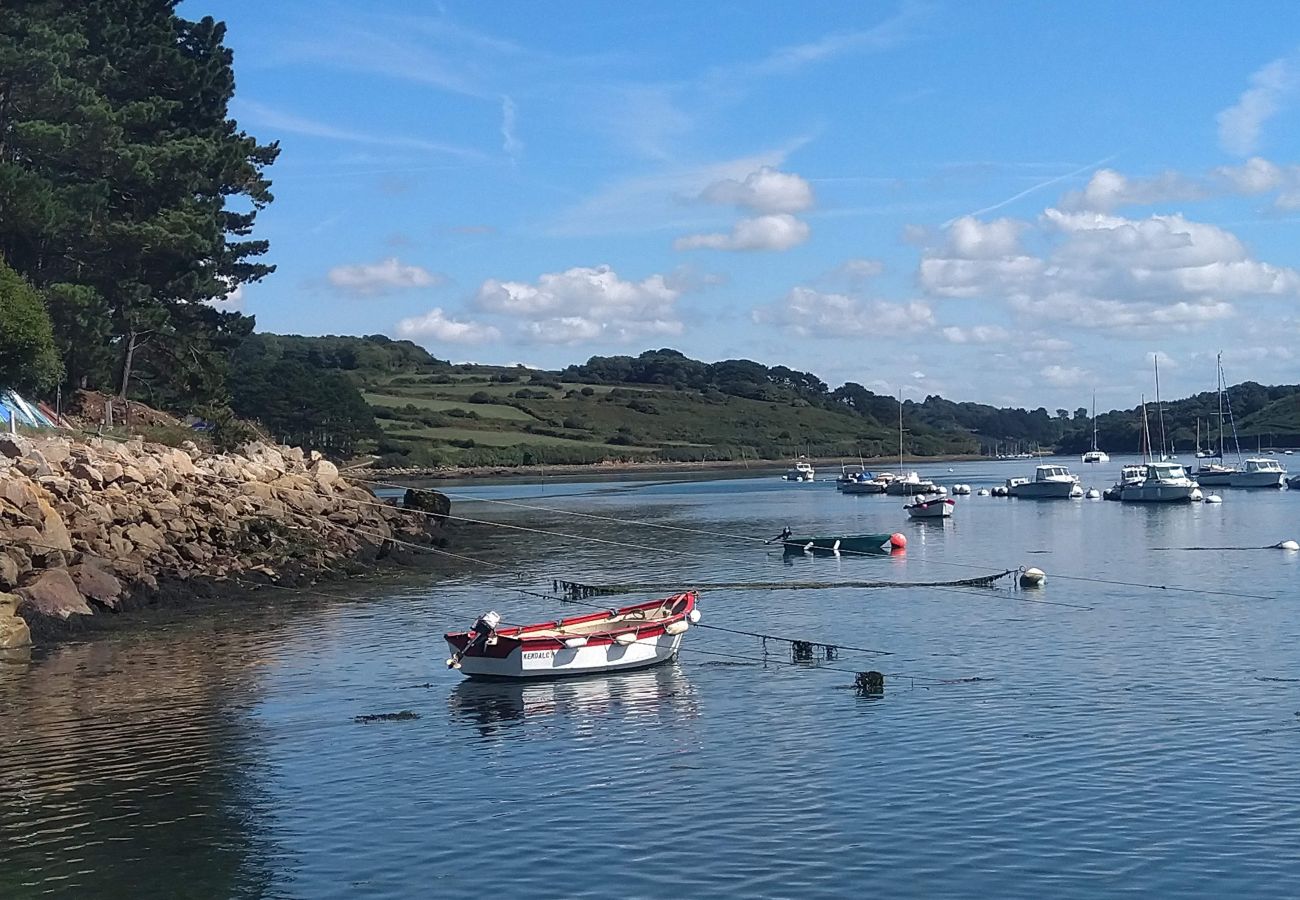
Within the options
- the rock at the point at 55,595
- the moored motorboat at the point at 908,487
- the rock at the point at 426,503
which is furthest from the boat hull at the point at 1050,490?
the rock at the point at 55,595

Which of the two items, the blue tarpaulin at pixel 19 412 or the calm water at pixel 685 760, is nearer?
the calm water at pixel 685 760

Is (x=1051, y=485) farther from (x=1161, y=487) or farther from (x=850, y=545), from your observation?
(x=850, y=545)

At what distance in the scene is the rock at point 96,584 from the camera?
43125 mm

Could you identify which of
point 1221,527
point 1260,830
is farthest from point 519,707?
point 1221,527

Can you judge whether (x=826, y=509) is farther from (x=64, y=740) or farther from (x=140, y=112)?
(x=64, y=740)

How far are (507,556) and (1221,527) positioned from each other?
43.5 m

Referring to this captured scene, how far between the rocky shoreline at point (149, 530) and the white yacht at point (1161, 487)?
66753 mm

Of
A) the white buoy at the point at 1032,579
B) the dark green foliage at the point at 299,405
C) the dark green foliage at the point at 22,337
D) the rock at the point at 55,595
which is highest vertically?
the dark green foliage at the point at 299,405

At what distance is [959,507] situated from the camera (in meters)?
120

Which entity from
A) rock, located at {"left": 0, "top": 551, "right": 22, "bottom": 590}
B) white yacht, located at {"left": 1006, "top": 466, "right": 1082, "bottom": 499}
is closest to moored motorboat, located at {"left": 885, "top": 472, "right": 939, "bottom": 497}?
white yacht, located at {"left": 1006, "top": 466, "right": 1082, "bottom": 499}

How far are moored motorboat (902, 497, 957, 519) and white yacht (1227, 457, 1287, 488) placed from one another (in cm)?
4836

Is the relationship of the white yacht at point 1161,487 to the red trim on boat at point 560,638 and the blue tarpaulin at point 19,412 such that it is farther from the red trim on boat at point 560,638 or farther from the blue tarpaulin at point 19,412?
the red trim on boat at point 560,638

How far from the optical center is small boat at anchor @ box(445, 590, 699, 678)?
3366 centimetres

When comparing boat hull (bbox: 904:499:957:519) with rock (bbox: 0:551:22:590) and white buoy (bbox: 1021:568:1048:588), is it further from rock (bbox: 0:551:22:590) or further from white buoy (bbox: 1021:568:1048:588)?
rock (bbox: 0:551:22:590)
